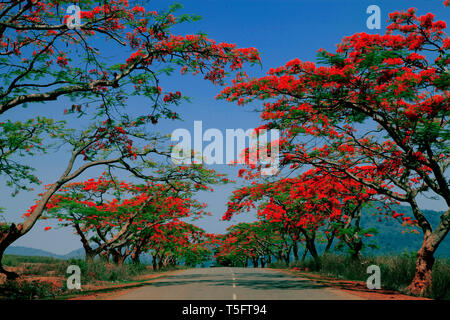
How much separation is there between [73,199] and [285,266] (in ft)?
84.2

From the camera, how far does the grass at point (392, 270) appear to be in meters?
14.9

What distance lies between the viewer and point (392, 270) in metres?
18.5

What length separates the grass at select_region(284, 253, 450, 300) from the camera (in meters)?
14.9

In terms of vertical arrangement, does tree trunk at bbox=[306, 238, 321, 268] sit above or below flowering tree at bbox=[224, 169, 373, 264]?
below

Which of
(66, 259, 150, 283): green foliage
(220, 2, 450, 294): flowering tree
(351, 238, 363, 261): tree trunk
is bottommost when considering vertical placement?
(66, 259, 150, 283): green foliage

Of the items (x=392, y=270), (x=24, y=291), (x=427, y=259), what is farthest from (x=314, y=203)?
(x=24, y=291)

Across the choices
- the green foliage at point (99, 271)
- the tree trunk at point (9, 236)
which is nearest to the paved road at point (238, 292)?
the green foliage at point (99, 271)

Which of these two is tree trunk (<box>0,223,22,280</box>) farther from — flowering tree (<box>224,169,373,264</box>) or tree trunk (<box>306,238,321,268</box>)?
tree trunk (<box>306,238,321,268</box>)

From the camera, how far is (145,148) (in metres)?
18.4

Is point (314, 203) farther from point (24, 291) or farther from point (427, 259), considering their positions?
point (24, 291)

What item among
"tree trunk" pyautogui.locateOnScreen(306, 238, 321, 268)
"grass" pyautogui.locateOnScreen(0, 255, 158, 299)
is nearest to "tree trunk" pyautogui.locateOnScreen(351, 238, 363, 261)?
"tree trunk" pyautogui.locateOnScreen(306, 238, 321, 268)

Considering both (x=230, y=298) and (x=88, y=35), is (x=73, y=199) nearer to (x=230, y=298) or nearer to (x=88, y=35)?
(x=88, y=35)

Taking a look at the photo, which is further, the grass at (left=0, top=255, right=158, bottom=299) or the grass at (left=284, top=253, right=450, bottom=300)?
the grass at (left=284, top=253, right=450, bottom=300)

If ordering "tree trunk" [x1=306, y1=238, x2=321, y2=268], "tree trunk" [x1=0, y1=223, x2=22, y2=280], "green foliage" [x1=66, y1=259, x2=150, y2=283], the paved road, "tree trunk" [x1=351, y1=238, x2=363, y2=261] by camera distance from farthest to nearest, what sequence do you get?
"tree trunk" [x1=306, y1=238, x2=321, y2=268], "tree trunk" [x1=351, y1=238, x2=363, y2=261], "green foliage" [x1=66, y1=259, x2=150, y2=283], "tree trunk" [x1=0, y1=223, x2=22, y2=280], the paved road
